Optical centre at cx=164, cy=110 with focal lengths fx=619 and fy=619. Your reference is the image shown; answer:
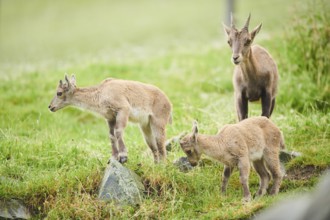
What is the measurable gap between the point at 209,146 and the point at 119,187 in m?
1.36

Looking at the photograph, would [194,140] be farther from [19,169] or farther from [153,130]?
[19,169]

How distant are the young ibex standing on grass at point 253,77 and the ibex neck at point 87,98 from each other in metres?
2.26

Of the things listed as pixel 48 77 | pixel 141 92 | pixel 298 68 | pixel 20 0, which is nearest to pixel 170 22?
pixel 20 0

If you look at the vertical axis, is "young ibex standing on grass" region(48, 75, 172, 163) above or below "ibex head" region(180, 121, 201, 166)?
above

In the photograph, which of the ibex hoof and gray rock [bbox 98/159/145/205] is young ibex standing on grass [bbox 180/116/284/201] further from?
the ibex hoof

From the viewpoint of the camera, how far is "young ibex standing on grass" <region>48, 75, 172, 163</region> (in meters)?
9.10

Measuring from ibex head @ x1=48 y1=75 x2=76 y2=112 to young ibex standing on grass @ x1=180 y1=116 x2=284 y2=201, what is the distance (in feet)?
7.10

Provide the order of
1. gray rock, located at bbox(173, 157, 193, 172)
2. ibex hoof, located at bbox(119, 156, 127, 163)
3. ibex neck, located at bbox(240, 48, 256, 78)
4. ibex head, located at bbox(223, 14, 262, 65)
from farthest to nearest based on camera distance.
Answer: ibex neck, located at bbox(240, 48, 256, 78)
ibex head, located at bbox(223, 14, 262, 65)
gray rock, located at bbox(173, 157, 193, 172)
ibex hoof, located at bbox(119, 156, 127, 163)

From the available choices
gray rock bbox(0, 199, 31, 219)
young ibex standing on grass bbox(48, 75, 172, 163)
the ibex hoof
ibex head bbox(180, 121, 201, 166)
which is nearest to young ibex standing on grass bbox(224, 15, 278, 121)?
young ibex standing on grass bbox(48, 75, 172, 163)

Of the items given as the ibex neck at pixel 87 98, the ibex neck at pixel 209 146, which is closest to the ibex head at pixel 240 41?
the ibex neck at pixel 209 146

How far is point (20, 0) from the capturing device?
4578 centimetres

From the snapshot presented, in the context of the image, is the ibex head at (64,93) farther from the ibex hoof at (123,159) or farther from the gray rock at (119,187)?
the gray rock at (119,187)

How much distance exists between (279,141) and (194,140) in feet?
4.03

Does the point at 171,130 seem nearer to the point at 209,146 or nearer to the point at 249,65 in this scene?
the point at 249,65
